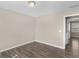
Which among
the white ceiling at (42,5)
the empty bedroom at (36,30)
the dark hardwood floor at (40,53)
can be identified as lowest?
the dark hardwood floor at (40,53)

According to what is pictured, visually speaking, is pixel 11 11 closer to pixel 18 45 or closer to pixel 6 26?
pixel 6 26

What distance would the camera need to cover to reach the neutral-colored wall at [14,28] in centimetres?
426

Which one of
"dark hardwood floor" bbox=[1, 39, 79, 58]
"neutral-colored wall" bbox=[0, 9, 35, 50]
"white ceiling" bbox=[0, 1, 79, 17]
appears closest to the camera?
"white ceiling" bbox=[0, 1, 79, 17]

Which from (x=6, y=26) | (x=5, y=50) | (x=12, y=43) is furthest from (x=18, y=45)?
(x=6, y=26)

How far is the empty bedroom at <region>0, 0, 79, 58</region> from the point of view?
3.90 meters

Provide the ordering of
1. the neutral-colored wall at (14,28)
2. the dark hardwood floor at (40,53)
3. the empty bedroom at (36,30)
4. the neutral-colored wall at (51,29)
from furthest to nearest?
the neutral-colored wall at (51,29) → the neutral-colored wall at (14,28) → the empty bedroom at (36,30) → the dark hardwood floor at (40,53)

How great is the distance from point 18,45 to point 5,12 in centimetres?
225

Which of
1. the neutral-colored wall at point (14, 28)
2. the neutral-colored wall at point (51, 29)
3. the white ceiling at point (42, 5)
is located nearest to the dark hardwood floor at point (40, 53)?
the neutral-colored wall at point (14, 28)

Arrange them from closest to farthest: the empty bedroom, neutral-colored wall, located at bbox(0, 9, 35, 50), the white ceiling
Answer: the white ceiling
the empty bedroom
neutral-colored wall, located at bbox(0, 9, 35, 50)

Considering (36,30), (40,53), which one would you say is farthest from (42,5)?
(36,30)

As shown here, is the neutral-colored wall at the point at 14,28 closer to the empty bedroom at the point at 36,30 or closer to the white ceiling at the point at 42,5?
the empty bedroom at the point at 36,30

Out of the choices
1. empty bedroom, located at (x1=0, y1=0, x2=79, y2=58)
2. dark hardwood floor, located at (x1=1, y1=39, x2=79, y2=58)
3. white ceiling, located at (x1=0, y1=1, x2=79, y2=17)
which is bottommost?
dark hardwood floor, located at (x1=1, y1=39, x2=79, y2=58)

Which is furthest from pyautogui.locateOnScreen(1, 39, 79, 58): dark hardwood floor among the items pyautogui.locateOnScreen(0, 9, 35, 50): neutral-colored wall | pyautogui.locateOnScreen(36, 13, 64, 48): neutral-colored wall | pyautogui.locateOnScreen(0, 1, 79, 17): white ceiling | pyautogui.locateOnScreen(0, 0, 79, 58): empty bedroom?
pyautogui.locateOnScreen(0, 1, 79, 17): white ceiling

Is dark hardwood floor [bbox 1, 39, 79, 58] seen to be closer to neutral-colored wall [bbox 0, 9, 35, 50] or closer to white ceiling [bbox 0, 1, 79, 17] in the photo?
neutral-colored wall [bbox 0, 9, 35, 50]
